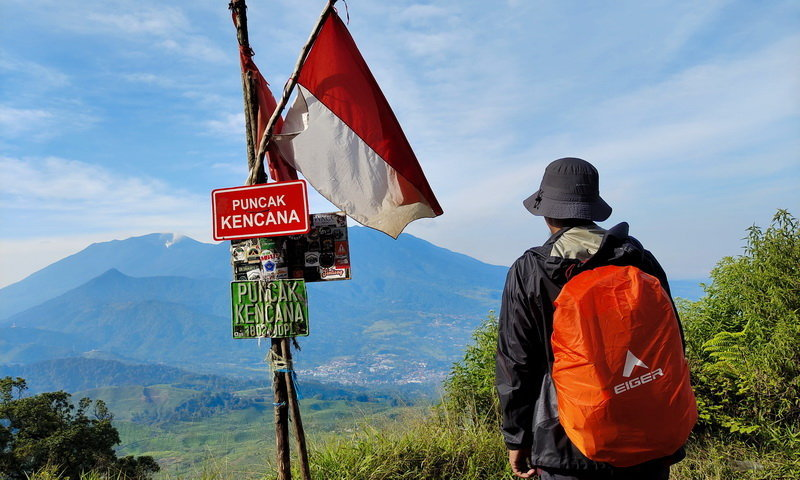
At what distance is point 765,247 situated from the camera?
211 inches

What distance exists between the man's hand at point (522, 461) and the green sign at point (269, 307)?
161 centimetres

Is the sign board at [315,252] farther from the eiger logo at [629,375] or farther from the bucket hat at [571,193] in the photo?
the eiger logo at [629,375]

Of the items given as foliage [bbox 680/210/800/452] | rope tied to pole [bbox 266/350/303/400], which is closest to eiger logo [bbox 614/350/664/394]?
rope tied to pole [bbox 266/350/303/400]

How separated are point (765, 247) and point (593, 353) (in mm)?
4565

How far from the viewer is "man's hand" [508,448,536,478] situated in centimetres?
226

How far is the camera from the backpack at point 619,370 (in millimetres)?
1915

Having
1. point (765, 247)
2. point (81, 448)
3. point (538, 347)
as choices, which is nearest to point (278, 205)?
point (538, 347)

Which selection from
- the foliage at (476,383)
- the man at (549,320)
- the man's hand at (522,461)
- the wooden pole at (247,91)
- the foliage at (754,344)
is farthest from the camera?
the foliage at (476,383)

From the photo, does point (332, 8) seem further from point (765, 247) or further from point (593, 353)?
point (765, 247)

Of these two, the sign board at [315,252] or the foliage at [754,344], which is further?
the foliage at [754,344]

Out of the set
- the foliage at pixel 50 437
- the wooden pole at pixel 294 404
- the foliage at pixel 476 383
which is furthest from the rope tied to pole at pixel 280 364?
the foliage at pixel 50 437

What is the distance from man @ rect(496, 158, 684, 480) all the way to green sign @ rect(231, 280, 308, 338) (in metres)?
1.55

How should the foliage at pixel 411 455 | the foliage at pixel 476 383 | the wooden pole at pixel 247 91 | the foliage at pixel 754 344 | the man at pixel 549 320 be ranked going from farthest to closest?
the foliage at pixel 476 383 < the foliage at pixel 754 344 < the foliage at pixel 411 455 < the wooden pole at pixel 247 91 < the man at pixel 549 320

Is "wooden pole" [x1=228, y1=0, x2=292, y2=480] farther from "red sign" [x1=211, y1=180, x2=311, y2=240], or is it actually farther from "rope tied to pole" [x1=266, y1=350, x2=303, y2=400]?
"red sign" [x1=211, y1=180, x2=311, y2=240]
